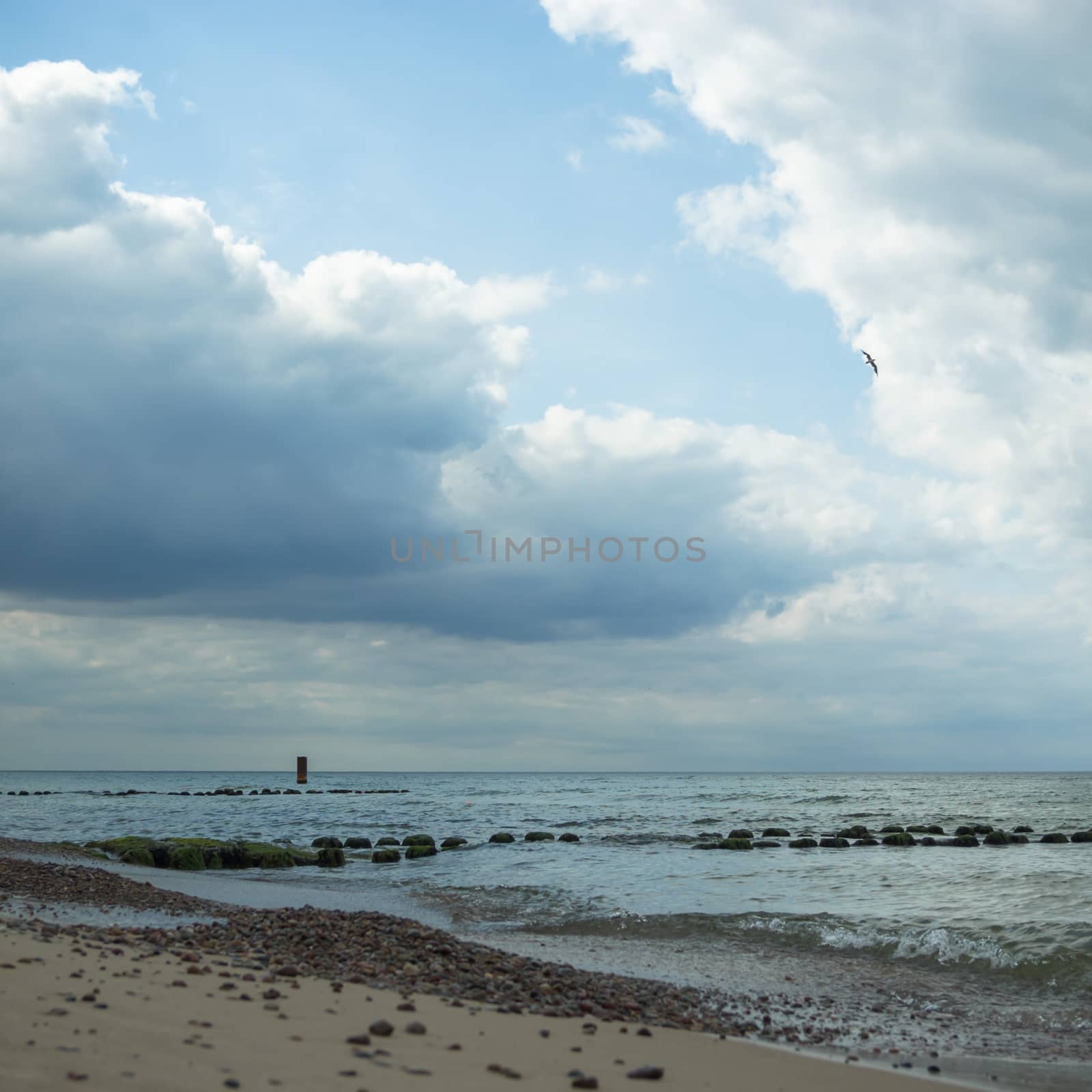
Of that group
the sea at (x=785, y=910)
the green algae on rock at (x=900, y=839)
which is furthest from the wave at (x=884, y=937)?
the green algae on rock at (x=900, y=839)

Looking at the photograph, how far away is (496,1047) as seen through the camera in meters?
7.54

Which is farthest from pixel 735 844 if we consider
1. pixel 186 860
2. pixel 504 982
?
pixel 504 982

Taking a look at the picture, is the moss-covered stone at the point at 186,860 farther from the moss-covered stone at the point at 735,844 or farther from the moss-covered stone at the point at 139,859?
the moss-covered stone at the point at 735,844

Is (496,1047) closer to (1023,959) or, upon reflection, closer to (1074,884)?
(1023,959)

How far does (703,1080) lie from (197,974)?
17.2ft

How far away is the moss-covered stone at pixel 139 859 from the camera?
2725cm

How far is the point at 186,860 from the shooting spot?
27.2 metres

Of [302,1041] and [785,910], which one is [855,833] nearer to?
[785,910]

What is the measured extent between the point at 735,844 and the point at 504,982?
25143 mm

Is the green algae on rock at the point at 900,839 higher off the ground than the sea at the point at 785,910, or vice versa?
the sea at the point at 785,910

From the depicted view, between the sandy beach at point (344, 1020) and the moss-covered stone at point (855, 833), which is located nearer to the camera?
the sandy beach at point (344, 1020)

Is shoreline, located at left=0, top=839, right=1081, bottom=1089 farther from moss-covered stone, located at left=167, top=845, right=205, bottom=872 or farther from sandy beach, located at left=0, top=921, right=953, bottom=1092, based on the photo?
moss-covered stone, located at left=167, top=845, right=205, bottom=872

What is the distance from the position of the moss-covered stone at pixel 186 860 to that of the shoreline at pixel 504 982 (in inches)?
465

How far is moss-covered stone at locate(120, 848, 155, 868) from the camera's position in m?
27.2
